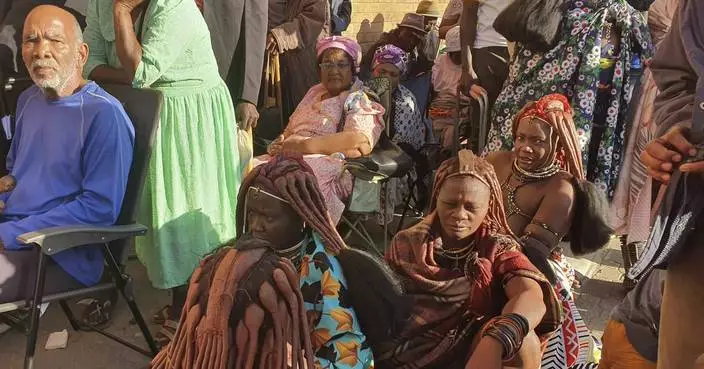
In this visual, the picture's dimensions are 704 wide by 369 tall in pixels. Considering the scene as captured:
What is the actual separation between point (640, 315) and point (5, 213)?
2676mm

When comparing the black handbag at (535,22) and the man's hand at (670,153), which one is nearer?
the man's hand at (670,153)

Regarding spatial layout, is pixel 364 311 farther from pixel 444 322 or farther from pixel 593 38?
pixel 593 38

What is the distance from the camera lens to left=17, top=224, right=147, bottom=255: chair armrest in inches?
104

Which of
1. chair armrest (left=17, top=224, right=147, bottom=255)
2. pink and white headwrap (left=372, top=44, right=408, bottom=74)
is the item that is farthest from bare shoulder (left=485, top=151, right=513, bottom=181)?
pink and white headwrap (left=372, top=44, right=408, bottom=74)

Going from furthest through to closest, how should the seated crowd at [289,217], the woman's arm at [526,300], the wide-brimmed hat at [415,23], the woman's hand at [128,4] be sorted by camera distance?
the wide-brimmed hat at [415,23] < the woman's hand at [128,4] < the woman's arm at [526,300] < the seated crowd at [289,217]

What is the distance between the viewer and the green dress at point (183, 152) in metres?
3.32

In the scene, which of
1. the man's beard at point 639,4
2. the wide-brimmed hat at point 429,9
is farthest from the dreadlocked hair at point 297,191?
the wide-brimmed hat at point 429,9

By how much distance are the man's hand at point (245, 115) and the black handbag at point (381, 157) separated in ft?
2.09

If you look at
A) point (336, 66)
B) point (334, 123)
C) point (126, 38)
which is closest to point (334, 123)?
point (334, 123)

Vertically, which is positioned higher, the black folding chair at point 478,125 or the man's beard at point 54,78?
the man's beard at point 54,78

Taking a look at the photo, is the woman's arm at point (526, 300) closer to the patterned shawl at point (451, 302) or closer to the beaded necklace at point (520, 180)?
the patterned shawl at point (451, 302)

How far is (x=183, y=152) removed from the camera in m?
3.40

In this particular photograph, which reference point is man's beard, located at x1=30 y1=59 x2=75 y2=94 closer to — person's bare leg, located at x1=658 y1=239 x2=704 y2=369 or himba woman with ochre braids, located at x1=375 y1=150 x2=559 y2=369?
himba woman with ochre braids, located at x1=375 y1=150 x2=559 y2=369

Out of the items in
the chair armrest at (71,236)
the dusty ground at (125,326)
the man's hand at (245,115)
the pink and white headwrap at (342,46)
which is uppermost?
the pink and white headwrap at (342,46)
